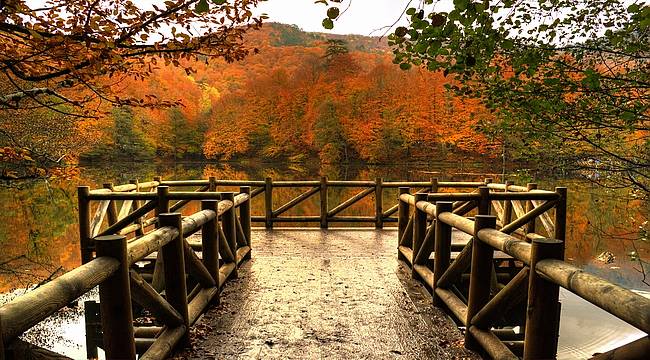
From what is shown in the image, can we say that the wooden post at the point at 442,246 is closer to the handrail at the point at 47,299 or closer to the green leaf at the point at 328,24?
the green leaf at the point at 328,24

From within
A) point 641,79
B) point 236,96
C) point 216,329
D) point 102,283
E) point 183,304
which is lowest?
point 216,329

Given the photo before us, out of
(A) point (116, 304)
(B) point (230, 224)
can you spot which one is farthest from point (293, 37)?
(A) point (116, 304)

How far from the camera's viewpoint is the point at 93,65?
4277 millimetres

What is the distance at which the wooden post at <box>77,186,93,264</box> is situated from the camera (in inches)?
292

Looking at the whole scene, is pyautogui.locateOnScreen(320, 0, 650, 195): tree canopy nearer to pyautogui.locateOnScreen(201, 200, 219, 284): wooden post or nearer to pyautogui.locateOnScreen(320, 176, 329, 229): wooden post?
pyautogui.locateOnScreen(201, 200, 219, 284): wooden post

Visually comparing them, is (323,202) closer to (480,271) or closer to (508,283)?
(480,271)

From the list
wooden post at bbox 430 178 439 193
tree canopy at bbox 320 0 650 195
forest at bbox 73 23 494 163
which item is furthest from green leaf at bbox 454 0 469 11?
forest at bbox 73 23 494 163

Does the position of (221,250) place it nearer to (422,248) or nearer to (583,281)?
(422,248)

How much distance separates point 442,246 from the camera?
16.5ft

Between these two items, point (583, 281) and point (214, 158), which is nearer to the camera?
point (583, 281)

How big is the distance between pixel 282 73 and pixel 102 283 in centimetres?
5776

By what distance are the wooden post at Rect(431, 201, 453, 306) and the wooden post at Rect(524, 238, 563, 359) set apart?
2.13 meters

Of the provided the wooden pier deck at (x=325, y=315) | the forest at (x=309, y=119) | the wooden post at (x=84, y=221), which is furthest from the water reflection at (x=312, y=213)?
the forest at (x=309, y=119)

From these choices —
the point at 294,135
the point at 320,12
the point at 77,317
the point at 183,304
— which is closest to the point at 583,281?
the point at 320,12
